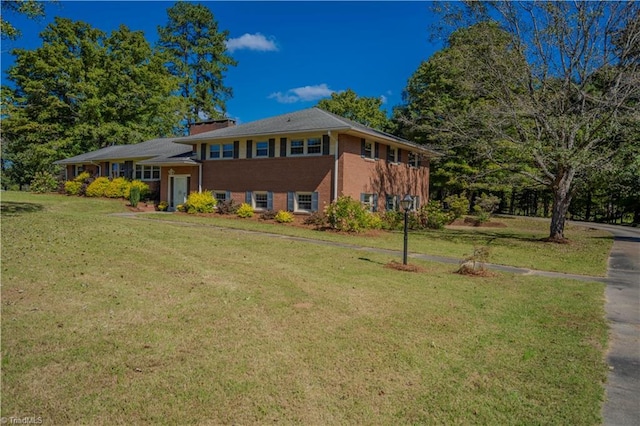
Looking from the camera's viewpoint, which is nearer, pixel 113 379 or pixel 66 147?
pixel 113 379

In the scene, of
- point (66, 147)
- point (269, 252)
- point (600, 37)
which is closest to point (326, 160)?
point (269, 252)

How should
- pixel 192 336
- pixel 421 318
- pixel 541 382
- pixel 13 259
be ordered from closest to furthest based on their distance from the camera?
pixel 541 382 < pixel 192 336 < pixel 421 318 < pixel 13 259

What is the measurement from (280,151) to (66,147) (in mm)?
30747

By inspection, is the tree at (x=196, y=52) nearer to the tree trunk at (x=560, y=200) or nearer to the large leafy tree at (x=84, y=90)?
the large leafy tree at (x=84, y=90)

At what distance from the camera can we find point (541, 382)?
4398 mm

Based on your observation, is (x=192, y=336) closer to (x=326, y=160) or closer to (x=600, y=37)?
(x=326, y=160)

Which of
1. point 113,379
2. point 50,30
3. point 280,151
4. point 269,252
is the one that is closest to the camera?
point 113,379

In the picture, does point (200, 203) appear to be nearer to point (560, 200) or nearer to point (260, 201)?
point (260, 201)

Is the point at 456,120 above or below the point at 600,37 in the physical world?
below

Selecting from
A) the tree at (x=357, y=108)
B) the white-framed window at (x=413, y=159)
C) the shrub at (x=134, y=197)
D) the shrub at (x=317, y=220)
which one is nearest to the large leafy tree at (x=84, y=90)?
the shrub at (x=134, y=197)

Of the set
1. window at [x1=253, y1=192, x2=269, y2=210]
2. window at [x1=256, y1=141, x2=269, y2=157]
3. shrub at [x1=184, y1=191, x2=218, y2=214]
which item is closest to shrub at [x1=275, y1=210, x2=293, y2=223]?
window at [x1=253, y1=192, x2=269, y2=210]

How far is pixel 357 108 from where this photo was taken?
44594 millimetres

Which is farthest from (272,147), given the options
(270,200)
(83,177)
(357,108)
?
(357,108)

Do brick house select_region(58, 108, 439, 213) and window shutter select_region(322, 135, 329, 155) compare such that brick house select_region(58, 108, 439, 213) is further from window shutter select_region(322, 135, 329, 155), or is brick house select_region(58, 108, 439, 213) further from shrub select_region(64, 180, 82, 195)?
shrub select_region(64, 180, 82, 195)
